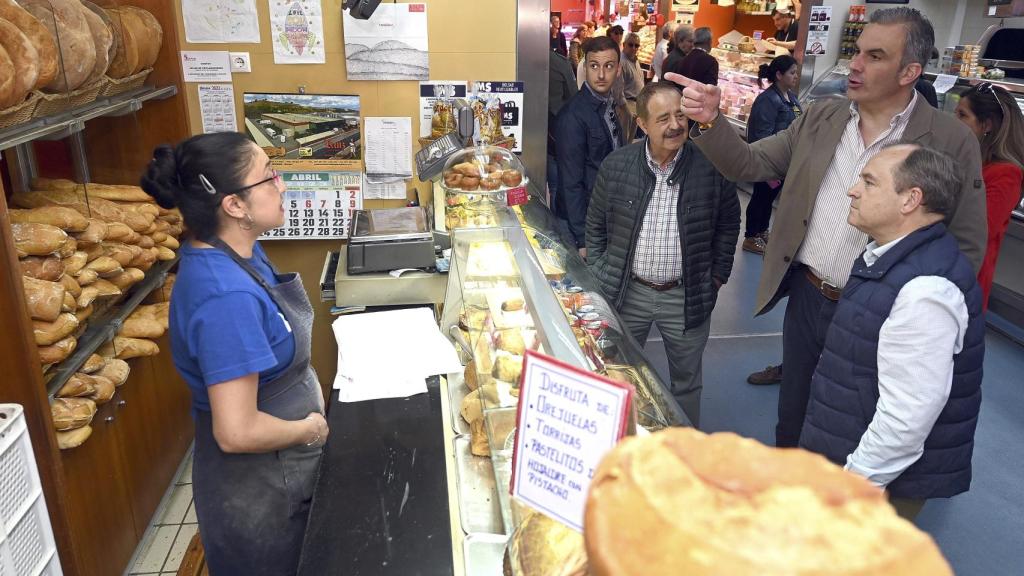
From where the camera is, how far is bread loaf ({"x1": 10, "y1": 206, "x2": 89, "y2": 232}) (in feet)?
8.70

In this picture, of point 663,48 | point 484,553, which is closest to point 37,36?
point 484,553

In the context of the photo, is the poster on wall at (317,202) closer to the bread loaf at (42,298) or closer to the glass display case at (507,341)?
the glass display case at (507,341)

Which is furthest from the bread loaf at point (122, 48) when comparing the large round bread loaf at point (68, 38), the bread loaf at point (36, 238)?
the bread loaf at point (36, 238)

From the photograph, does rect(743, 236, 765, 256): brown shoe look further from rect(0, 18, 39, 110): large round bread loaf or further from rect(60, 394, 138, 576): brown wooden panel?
rect(0, 18, 39, 110): large round bread loaf

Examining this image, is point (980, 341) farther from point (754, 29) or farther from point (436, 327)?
point (754, 29)

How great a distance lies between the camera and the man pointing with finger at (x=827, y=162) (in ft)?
8.61

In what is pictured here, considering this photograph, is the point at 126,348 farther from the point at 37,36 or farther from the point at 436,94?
the point at 436,94

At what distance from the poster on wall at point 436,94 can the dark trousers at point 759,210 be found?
3.69 metres

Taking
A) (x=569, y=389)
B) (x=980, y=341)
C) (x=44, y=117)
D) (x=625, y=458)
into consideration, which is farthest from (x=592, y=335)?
(x=44, y=117)

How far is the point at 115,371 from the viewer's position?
2.93 m

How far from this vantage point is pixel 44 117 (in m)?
2.60

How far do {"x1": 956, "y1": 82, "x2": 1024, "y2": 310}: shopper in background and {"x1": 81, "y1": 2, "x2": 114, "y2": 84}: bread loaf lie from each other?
3.88 metres

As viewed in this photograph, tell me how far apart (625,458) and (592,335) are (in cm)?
167

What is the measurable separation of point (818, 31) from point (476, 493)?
24.5 feet
